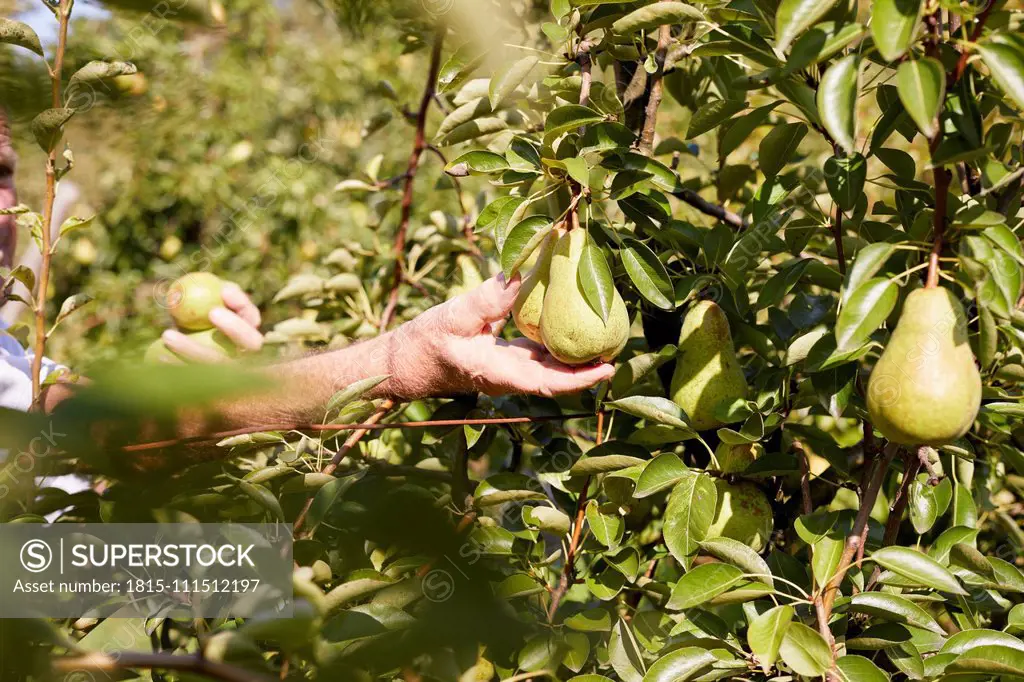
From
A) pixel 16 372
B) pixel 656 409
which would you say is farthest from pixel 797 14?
pixel 16 372

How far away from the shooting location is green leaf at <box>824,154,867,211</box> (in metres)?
0.87

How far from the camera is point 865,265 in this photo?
72 centimetres

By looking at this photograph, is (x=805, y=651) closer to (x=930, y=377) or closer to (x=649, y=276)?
(x=930, y=377)

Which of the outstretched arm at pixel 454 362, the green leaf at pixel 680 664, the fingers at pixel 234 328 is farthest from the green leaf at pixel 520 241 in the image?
the fingers at pixel 234 328

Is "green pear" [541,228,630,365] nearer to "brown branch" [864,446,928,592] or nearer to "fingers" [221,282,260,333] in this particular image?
"brown branch" [864,446,928,592]

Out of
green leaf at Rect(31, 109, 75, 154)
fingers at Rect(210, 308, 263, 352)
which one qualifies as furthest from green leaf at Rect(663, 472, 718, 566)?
fingers at Rect(210, 308, 263, 352)

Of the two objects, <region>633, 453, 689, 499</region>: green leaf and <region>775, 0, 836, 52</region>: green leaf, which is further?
<region>633, 453, 689, 499</region>: green leaf

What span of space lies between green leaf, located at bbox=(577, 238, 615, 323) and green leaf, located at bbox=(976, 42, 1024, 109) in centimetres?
42

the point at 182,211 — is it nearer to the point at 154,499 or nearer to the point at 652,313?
the point at 652,313

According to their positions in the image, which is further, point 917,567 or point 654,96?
point 654,96

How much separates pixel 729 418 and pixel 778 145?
13.2 inches

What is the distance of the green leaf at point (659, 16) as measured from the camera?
89 cm

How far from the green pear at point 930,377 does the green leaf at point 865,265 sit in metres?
0.05

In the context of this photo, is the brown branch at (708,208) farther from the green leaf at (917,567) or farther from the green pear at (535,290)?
the green leaf at (917,567)
